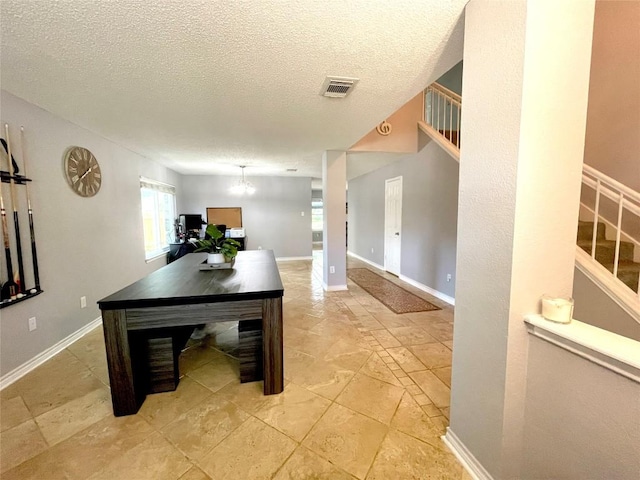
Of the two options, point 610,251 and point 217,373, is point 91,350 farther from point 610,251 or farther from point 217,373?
point 610,251

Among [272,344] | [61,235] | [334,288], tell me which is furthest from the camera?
[334,288]

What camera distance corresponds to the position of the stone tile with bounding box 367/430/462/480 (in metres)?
1.32

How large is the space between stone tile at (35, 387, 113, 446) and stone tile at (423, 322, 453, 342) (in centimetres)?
284

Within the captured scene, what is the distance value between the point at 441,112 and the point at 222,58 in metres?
4.03

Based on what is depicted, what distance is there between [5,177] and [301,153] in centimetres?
328

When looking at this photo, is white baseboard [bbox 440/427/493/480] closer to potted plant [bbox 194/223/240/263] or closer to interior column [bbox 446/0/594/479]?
interior column [bbox 446/0/594/479]

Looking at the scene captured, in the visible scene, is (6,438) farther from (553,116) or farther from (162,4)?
(553,116)

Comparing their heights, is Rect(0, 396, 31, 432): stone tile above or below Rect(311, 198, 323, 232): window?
below

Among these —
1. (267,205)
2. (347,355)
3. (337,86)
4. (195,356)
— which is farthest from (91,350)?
(267,205)

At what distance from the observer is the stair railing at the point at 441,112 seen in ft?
13.3

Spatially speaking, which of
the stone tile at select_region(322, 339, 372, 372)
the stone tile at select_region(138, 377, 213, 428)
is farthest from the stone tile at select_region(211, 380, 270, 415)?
the stone tile at select_region(322, 339, 372, 372)

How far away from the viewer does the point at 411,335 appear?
9.32 ft

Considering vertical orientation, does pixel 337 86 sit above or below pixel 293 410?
above

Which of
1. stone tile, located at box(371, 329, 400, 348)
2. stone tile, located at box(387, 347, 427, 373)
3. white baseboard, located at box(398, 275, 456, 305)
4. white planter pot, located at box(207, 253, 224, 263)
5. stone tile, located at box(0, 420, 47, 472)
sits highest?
white planter pot, located at box(207, 253, 224, 263)
